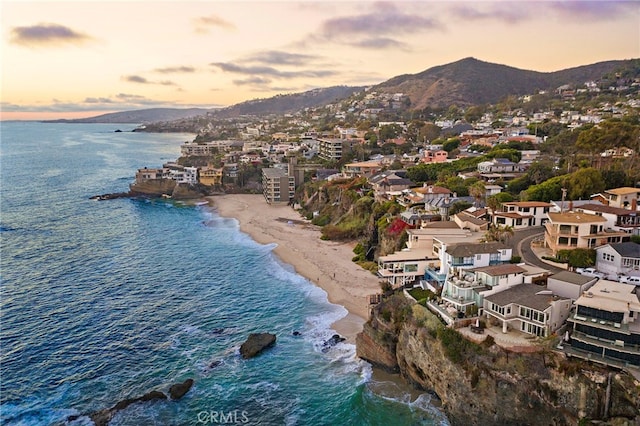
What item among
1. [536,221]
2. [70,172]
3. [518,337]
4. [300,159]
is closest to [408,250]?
[536,221]

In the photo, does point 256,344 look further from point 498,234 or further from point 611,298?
point 611,298

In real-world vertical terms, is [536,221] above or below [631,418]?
above

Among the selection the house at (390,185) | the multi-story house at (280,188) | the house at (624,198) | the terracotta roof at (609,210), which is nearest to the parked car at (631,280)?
the terracotta roof at (609,210)

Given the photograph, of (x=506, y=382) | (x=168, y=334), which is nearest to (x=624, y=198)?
(x=506, y=382)

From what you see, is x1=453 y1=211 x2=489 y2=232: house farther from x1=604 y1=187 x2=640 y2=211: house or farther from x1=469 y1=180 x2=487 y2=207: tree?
x1=604 y1=187 x2=640 y2=211: house

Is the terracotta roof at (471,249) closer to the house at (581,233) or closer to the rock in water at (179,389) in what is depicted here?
the house at (581,233)

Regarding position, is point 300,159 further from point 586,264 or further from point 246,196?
point 586,264
